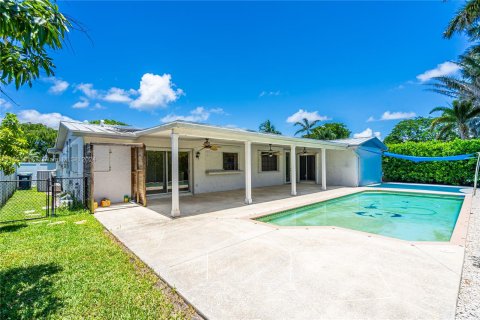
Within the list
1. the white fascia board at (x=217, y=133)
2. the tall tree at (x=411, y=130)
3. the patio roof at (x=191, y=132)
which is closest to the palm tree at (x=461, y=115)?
the patio roof at (x=191, y=132)

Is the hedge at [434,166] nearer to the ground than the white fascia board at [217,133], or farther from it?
nearer to the ground

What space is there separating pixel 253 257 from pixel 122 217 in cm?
513

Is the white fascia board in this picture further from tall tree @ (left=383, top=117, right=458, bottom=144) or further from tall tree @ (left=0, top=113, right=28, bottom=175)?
tall tree @ (left=383, top=117, right=458, bottom=144)

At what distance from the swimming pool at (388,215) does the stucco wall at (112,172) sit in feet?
20.6

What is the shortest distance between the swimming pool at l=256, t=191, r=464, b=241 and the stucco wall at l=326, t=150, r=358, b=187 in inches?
143

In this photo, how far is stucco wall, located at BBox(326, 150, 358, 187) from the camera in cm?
1625

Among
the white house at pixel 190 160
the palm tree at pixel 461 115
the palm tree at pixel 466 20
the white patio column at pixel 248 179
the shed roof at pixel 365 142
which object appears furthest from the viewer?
the palm tree at pixel 461 115

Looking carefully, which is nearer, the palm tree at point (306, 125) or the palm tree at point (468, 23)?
the palm tree at point (468, 23)

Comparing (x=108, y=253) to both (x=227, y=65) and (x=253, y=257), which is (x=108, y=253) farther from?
(x=227, y=65)

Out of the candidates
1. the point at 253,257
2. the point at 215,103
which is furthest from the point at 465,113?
the point at 253,257

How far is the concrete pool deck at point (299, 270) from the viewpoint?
2.77m

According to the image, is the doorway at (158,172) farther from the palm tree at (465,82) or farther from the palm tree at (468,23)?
the palm tree at (465,82)

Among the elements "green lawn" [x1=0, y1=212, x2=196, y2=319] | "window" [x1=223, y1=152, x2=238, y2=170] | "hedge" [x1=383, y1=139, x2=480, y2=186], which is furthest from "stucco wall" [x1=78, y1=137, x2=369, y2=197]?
"green lawn" [x1=0, y1=212, x2=196, y2=319]

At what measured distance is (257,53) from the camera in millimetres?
17797
